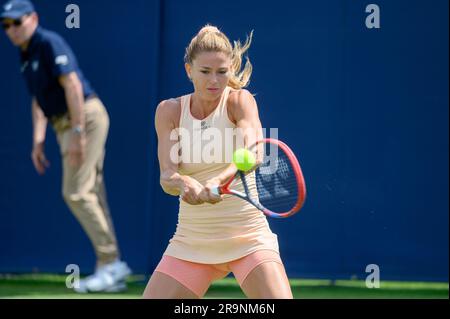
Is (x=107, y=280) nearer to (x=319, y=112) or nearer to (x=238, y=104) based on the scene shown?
(x=319, y=112)

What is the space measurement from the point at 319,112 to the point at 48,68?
186 centimetres

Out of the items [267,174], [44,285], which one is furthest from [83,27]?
[267,174]

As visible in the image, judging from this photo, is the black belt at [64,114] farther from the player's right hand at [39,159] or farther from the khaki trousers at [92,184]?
the player's right hand at [39,159]

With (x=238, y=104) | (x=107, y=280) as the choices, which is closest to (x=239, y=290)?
(x=107, y=280)

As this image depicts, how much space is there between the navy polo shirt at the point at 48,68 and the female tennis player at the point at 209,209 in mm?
2742

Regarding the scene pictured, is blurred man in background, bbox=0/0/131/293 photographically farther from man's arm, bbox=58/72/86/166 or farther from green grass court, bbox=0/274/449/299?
green grass court, bbox=0/274/449/299

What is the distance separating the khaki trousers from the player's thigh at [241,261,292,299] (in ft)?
9.71

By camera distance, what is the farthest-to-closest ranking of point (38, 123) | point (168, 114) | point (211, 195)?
point (38, 123), point (168, 114), point (211, 195)

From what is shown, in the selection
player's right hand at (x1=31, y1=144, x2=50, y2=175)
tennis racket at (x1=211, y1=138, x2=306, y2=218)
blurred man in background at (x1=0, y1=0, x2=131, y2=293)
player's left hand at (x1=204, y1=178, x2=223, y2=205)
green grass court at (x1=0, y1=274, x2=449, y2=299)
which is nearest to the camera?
player's left hand at (x1=204, y1=178, x2=223, y2=205)

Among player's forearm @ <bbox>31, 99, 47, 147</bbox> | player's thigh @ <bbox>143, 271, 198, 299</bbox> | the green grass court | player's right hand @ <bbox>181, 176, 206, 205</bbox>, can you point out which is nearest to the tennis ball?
player's right hand @ <bbox>181, 176, 206, 205</bbox>

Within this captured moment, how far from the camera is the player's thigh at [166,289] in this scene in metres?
3.82

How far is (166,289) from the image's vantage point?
12.5ft

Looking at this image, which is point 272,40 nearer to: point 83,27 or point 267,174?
point 83,27

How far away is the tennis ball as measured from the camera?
3695 millimetres
